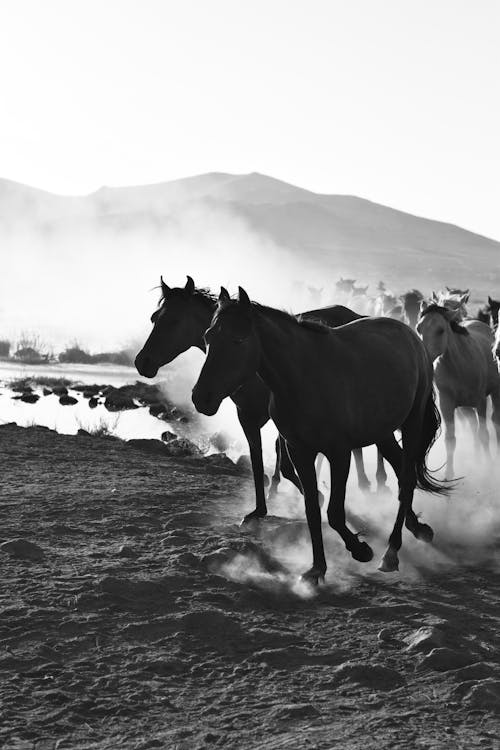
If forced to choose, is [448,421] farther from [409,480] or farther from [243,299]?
[243,299]

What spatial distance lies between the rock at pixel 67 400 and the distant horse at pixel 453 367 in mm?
9713

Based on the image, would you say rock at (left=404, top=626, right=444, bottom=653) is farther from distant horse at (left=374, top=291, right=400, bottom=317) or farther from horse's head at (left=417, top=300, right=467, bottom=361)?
distant horse at (left=374, top=291, right=400, bottom=317)

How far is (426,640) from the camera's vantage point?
16.9 feet

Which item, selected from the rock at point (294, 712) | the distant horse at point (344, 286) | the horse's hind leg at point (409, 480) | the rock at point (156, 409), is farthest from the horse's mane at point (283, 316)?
the distant horse at point (344, 286)

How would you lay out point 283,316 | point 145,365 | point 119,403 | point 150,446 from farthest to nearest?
1. point 119,403
2. point 150,446
3. point 145,365
4. point 283,316

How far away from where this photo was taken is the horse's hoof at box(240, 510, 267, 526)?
804 cm

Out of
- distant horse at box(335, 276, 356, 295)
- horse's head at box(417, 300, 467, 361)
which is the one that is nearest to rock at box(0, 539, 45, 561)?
horse's head at box(417, 300, 467, 361)

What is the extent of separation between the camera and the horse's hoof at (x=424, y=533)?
760cm

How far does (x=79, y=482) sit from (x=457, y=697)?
5.71 m

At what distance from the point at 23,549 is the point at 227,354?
82.7 inches

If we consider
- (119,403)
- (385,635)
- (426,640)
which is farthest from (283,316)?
(119,403)

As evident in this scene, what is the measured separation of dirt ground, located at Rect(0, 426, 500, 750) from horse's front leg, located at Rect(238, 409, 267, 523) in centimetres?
17

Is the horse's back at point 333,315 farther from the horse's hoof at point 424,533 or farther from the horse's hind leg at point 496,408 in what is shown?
the horse's hind leg at point 496,408

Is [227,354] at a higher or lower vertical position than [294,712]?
higher
